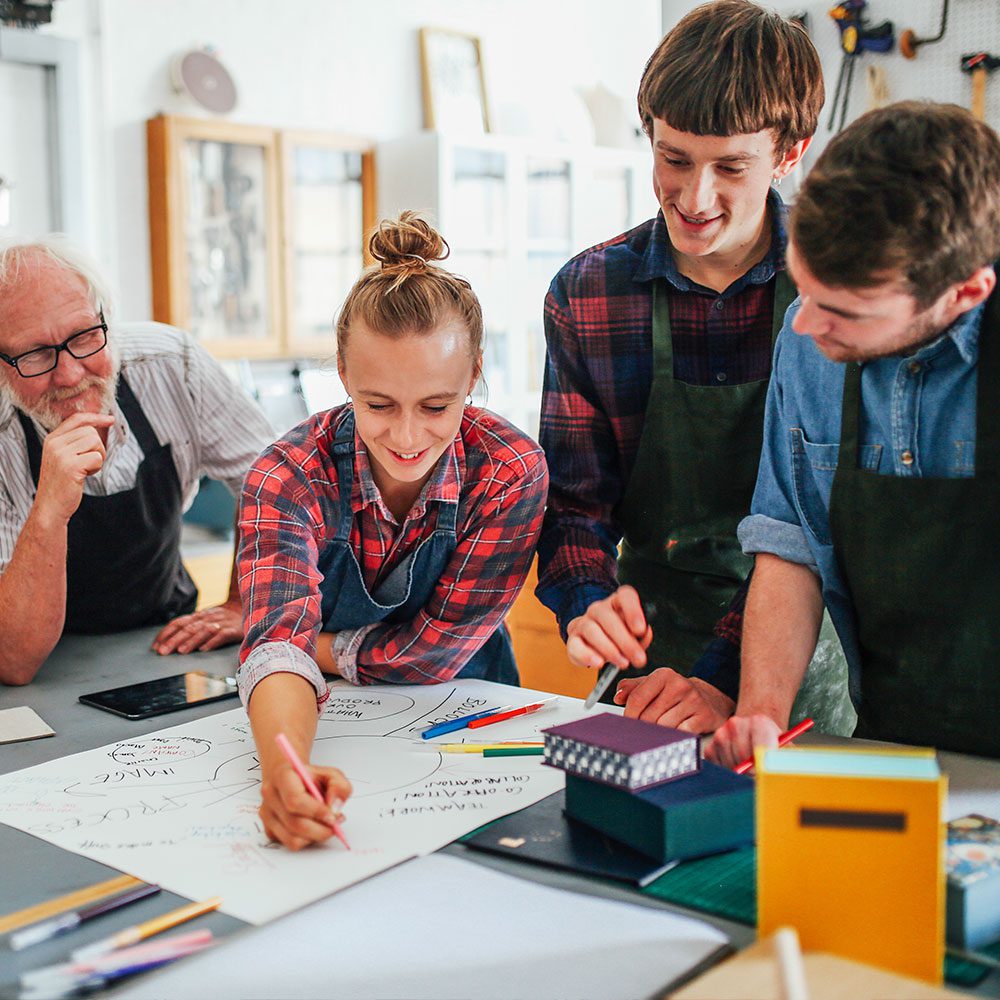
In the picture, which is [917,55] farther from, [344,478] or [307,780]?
[307,780]

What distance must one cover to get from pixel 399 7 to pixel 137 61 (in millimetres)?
1228

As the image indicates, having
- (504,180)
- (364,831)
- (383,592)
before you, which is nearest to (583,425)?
(383,592)

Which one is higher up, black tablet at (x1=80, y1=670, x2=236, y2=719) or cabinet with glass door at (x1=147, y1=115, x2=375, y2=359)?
cabinet with glass door at (x1=147, y1=115, x2=375, y2=359)

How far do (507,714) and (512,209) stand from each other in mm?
3843

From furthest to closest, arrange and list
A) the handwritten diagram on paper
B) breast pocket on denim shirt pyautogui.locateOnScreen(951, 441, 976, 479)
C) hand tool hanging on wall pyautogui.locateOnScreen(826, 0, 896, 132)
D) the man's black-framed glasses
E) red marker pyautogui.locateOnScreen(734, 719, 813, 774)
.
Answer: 1. hand tool hanging on wall pyautogui.locateOnScreen(826, 0, 896, 132)
2. the man's black-framed glasses
3. breast pocket on denim shirt pyautogui.locateOnScreen(951, 441, 976, 479)
4. red marker pyautogui.locateOnScreen(734, 719, 813, 774)
5. the handwritten diagram on paper

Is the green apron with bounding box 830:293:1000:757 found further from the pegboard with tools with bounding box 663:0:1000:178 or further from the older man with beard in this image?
the pegboard with tools with bounding box 663:0:1000:178

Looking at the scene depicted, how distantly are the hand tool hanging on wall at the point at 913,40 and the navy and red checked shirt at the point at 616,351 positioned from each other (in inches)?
33.0

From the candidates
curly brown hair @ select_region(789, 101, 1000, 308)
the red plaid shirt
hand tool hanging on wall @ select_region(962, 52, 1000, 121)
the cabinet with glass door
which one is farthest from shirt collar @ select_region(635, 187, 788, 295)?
the cabinet with glass door

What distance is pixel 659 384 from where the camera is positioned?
1.62 metres

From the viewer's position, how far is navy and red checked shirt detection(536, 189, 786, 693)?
5.24 ft

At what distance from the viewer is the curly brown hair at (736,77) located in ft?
4.54

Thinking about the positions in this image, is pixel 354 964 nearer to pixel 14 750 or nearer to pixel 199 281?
pixel 14 750

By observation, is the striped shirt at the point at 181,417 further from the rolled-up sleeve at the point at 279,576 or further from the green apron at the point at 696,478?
the green apron at the point at 696,478

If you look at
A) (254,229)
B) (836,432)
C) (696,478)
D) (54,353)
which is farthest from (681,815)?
(254,229)
